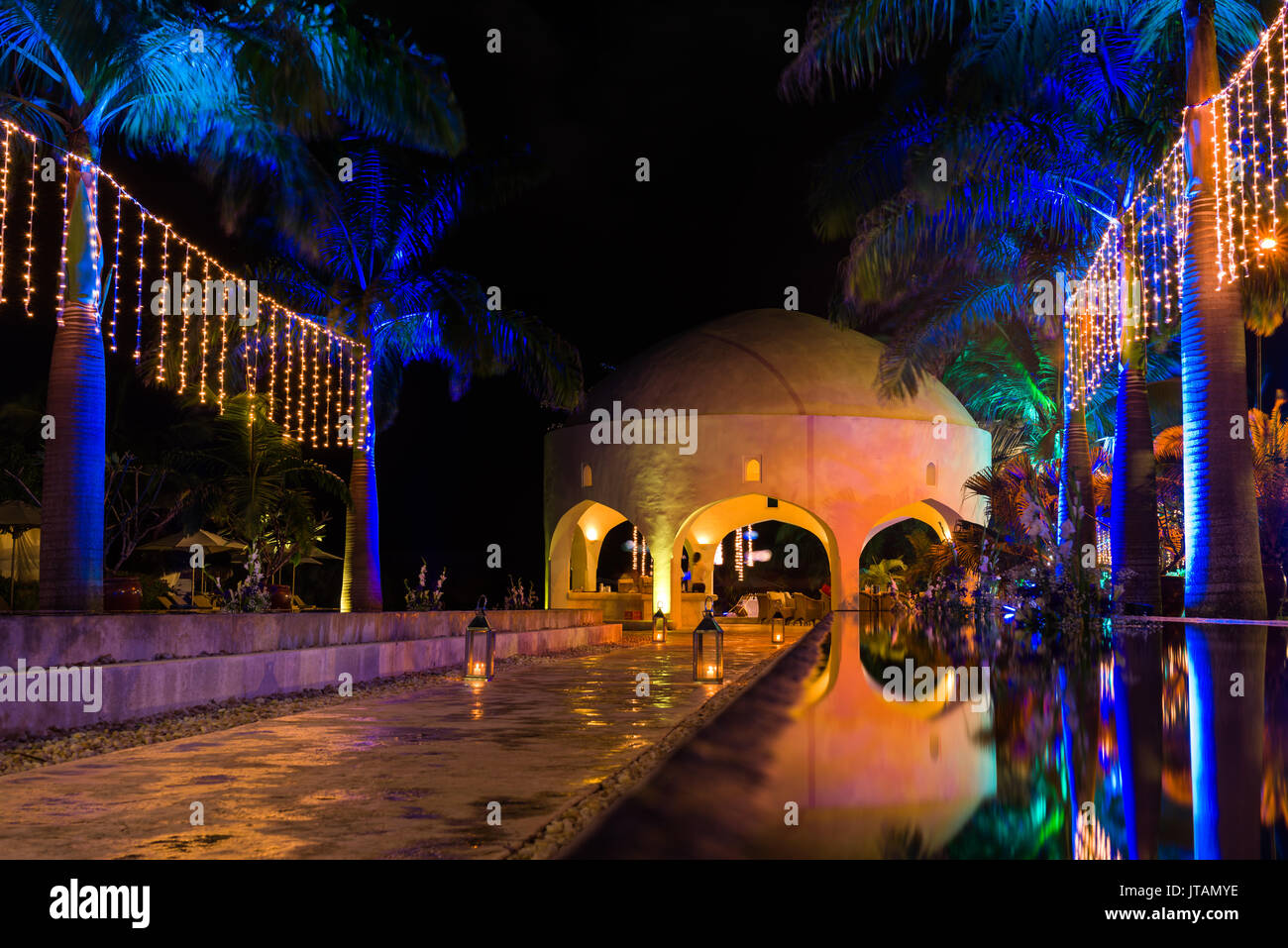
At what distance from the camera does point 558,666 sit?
45.4 ft

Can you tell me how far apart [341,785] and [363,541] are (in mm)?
14252

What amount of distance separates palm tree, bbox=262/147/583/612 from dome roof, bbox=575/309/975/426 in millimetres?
10967

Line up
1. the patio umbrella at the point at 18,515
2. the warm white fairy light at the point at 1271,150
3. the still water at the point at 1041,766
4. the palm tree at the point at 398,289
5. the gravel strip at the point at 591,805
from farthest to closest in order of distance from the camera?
the patio umbrella at the point at 18,515 → the palm tree at the point at 398,289 → the warm white fairy light at the point at 1271,150 → the gravel strip at the point at 591,805 → the still water at the point at 1041,766

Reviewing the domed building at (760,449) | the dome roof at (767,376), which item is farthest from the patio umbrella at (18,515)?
the dome roof at (767,376)

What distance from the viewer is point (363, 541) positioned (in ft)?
60.7

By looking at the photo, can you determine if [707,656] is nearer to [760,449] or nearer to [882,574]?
[760,449]

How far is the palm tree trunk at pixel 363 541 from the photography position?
18.3 meters

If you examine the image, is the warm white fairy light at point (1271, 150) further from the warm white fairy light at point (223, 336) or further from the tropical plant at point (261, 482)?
the tropical plant at point (261, 482)

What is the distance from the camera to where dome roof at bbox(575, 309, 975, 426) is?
95.2ft

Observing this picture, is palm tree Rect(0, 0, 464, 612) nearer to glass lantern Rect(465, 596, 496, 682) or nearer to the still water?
glass lantern Rect(465, 596, 496, 682)

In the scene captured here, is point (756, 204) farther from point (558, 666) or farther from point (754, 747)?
point (754, 747)

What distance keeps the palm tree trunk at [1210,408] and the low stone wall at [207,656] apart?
778 centimetres

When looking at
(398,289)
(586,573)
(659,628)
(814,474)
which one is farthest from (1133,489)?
(586,573)
